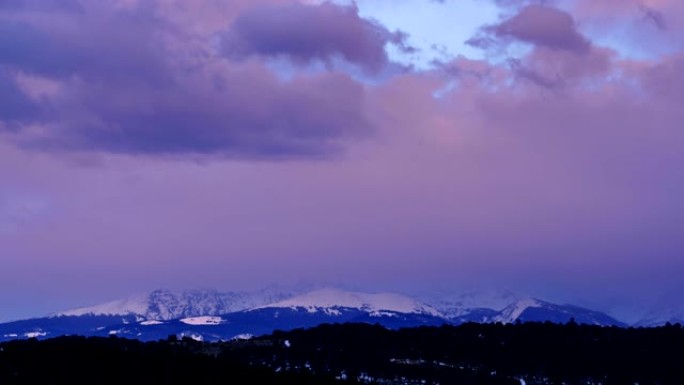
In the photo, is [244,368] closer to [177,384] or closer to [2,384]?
[177,384]

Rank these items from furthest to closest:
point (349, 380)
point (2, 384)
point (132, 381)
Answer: point (349, 380) → point (132, 381) → point (2, 384)

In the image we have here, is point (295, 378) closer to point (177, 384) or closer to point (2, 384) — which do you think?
point (177, 384)

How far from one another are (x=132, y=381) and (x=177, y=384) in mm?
5117

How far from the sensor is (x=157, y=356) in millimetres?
181250

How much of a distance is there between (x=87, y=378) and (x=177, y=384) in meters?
11.0

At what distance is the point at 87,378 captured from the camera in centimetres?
16262

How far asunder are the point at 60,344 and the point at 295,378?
28.4 m

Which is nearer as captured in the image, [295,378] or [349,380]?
[295,378]

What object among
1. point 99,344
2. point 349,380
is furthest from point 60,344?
point 349,380

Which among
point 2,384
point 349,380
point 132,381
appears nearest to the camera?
point 2,384

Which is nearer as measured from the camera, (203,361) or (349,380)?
(203,361)

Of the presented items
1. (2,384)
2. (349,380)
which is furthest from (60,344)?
(349,380)

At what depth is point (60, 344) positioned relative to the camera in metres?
177

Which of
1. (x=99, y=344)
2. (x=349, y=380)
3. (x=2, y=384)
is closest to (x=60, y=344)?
(x=99, y=344)
